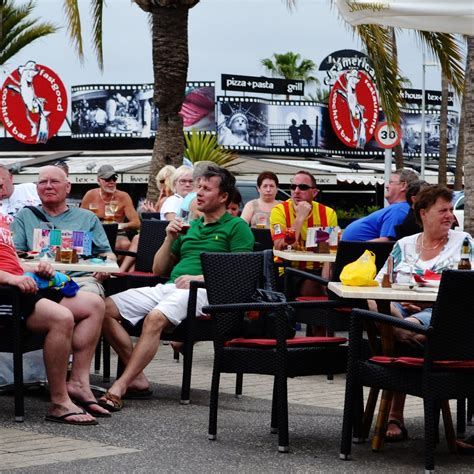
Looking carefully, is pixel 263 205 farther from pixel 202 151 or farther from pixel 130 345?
pixel 202 151

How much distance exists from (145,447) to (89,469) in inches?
27.7

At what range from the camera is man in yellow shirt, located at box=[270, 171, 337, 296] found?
11.8m

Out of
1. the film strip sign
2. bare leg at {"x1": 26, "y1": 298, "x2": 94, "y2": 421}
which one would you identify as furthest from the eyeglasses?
the film strip sign

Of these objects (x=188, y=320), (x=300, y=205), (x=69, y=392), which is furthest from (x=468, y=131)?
(x=69, y=392)

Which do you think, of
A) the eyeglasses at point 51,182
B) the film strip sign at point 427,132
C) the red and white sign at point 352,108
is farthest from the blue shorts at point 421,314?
the film strip sign at point 427,132

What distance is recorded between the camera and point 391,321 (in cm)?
637

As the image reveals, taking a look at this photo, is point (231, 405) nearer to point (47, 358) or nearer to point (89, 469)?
point (47, 358)

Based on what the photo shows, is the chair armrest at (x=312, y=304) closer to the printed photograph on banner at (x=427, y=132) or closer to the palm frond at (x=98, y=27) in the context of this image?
the palm frond at (x=98, y=27)

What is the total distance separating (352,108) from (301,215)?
108 feet

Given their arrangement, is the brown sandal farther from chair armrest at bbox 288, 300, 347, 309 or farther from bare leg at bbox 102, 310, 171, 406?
chair armrest at bbox 288, 300, 347, 309

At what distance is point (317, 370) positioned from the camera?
23.6 ft

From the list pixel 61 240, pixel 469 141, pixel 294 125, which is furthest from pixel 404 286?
pixel 294 125

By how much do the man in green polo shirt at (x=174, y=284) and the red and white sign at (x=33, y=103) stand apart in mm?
27580

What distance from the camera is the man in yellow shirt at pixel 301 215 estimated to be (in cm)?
1180
